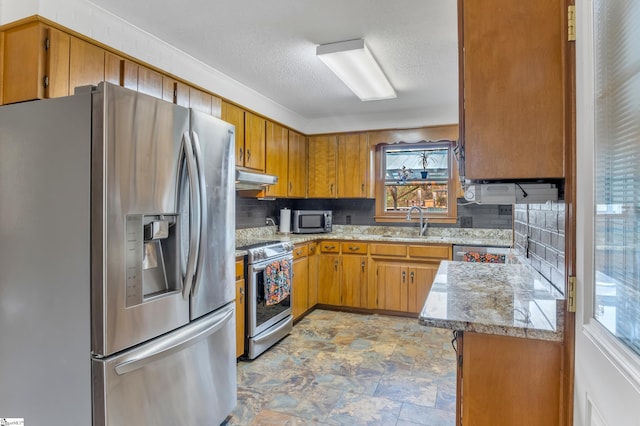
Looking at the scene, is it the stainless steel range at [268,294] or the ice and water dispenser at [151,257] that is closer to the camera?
the ice and water dispenser at [151,257]

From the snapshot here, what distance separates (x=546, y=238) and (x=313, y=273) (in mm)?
2946

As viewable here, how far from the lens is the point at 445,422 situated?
208cm

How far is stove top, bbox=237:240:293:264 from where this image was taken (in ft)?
9.71

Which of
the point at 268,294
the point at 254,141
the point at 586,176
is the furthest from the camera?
the point at 254,141

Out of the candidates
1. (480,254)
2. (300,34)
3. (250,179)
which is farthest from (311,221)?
(300,34)

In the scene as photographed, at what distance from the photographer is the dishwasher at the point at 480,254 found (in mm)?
3545

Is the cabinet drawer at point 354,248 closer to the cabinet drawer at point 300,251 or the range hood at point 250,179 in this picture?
the cabinet drawer at point 300,251

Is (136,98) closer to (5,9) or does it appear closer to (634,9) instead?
(5,9)

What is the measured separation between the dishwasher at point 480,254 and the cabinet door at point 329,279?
1.41m

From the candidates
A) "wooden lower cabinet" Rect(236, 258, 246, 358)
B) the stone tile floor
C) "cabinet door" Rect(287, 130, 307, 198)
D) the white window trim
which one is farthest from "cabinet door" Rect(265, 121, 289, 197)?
the white window trim

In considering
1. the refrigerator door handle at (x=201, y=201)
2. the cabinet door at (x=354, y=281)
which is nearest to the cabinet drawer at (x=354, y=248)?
the cabinet door at (x=354, y=281)

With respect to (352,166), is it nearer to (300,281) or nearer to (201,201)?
(300,281)

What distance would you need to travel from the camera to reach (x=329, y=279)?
4.40 metres

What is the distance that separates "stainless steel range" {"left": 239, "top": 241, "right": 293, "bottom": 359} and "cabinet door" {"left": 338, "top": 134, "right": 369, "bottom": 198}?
1438 mm
